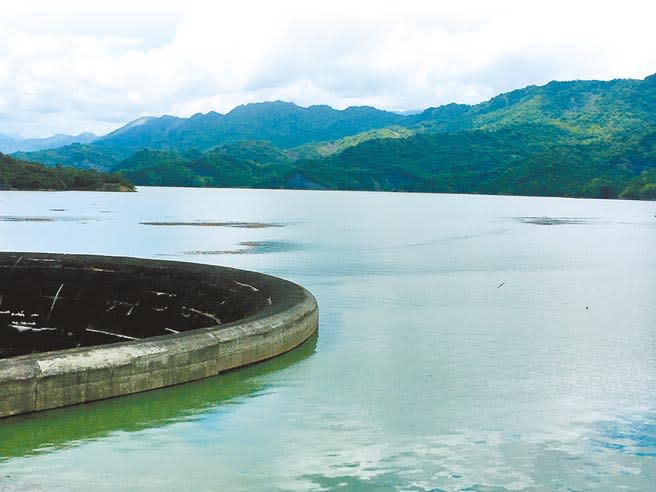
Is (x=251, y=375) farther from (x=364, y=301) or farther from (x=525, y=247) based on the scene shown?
(x=525, y=247)

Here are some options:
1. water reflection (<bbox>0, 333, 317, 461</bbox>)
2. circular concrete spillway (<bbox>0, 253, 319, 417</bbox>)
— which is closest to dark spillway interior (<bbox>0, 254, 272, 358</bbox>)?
circular concrete spillway (<bbox>0, 253, 319, 417</bbox>)

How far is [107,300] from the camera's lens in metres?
15.8

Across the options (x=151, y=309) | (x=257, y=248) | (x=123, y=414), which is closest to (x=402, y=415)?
(x=123, y=414)

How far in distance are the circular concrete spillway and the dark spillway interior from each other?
0.06 feet

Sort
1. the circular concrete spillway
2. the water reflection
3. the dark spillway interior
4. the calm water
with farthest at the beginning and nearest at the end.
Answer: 1. the dark spillway interior
2. the circular concrete spillway
3. the water reflection
4. the calm water

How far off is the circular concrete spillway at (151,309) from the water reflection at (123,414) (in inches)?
9.6

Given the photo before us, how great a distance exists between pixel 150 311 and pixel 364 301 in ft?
25.1

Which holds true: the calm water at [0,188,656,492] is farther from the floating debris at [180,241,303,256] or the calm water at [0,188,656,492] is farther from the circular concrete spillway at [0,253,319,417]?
the floating debris at [180,241,303,256]

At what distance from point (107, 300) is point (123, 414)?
21.6ft

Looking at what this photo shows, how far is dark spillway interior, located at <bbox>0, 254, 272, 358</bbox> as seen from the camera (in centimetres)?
1490

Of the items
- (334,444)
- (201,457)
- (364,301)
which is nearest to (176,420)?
(201,457)

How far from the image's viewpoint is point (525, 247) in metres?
44.6

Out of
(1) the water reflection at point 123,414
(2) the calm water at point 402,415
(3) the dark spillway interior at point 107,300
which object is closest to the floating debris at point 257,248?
(2) the calm water at point 402,415

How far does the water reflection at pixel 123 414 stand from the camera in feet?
27.9
